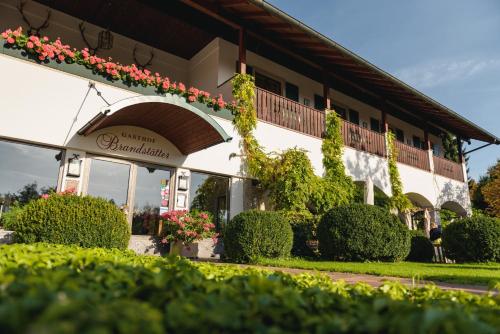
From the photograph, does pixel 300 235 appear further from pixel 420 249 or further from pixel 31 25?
pixel 31 25

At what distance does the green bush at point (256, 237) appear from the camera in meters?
7.69

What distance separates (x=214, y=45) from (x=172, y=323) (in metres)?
11.7

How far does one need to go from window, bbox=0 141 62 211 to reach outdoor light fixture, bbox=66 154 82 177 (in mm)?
295

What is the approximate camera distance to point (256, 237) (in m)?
7.72

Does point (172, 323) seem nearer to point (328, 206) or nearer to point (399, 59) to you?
point (328, 206)

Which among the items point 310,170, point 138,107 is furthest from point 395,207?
point 138,107

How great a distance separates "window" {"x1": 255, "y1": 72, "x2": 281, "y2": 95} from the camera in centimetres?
1295

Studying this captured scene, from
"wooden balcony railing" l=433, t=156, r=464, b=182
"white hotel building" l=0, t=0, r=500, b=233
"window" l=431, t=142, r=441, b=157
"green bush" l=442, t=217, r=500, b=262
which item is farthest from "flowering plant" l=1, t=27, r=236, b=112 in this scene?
"window" l=431, t=142, r=441, b=157

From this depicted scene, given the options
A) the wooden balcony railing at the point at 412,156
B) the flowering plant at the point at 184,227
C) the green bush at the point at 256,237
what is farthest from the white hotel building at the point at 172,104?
the green bush at the point at 256,237

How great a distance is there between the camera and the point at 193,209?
9609 mm

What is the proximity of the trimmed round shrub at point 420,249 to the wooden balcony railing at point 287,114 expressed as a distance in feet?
14.7

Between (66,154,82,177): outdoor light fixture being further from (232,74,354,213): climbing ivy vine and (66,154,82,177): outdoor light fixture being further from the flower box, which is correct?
(232,74,354,213): climbing ivy vine

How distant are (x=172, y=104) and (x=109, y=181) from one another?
2.43 m

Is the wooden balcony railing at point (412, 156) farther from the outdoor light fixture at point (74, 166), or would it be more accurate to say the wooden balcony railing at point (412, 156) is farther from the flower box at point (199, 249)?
the outdoor light fixture at point (74, 166)
